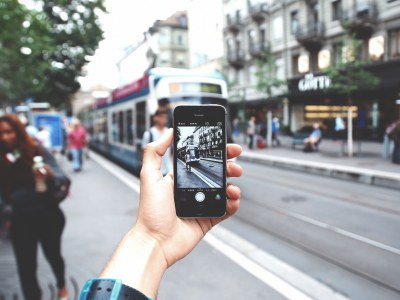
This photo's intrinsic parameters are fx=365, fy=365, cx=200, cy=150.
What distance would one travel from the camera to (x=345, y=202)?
5.44m

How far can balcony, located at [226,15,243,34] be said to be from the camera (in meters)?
2.35

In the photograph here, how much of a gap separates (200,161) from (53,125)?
2074 centimetres

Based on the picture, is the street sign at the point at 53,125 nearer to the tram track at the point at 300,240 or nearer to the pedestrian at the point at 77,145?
the pedestrian at the point at 77,145

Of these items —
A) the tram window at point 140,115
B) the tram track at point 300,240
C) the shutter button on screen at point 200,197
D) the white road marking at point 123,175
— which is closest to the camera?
the shutter button on screen at point 200,197

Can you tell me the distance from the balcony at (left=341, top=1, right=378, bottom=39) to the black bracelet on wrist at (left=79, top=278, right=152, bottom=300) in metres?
1.56

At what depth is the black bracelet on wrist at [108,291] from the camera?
1308 millimetres

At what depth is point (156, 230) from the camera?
5.26 ft

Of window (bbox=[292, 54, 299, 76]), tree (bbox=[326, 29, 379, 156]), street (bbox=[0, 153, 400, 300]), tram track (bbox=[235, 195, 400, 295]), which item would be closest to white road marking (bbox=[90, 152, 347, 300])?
street (bbox=[0, 153, 400, 300])

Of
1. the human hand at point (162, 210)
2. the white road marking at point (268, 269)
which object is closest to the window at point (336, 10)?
the human hand at point (162, 210)

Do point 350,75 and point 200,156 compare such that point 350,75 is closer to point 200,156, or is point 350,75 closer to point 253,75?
point 253,75

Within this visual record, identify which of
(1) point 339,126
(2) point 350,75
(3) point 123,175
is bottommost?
(3) point 123,175

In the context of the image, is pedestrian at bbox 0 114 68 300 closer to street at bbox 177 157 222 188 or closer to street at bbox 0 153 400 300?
street at bbox 0 153 400 300

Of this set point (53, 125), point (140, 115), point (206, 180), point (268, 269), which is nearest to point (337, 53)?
point (206, 180)

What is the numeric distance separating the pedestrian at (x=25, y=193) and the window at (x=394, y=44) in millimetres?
2987
